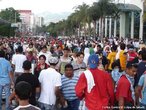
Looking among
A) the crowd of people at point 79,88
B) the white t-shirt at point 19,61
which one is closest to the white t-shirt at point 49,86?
the crowd of people at point 79,88

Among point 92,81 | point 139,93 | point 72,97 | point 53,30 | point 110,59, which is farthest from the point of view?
point 53,30

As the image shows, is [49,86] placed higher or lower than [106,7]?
lower

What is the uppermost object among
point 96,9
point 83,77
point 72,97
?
point 96,9

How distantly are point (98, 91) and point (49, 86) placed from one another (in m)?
1.44

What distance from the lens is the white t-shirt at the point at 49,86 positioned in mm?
8172

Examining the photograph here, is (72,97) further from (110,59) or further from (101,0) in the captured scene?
(101,0)

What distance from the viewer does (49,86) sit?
8195 millimetres

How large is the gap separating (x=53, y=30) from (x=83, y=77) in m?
160

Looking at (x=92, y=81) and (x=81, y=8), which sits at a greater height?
(x=81, y=8)

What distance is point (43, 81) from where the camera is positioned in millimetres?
8227

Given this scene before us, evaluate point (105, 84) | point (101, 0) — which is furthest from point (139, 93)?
point (101, 0)

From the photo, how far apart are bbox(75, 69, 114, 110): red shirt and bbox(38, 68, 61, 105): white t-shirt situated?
1208 mm

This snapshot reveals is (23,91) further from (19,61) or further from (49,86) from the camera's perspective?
(19,61)

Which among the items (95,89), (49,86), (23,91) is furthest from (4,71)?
(23,91)
